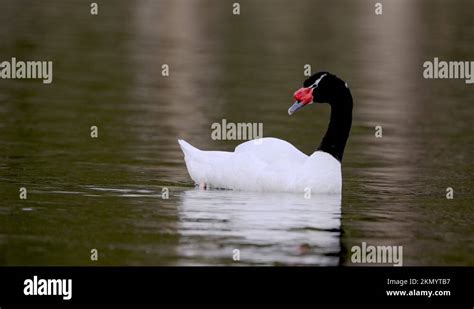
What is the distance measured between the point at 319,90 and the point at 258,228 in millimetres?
3198

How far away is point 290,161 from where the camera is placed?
18547mm

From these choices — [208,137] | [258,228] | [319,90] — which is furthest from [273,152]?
[208,137]

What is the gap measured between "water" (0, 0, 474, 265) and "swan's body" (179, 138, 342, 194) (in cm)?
21

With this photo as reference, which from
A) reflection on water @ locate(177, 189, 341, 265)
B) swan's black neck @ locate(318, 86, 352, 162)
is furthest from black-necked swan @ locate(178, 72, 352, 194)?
reflection on water @ locate(177, 189, 341, 265)

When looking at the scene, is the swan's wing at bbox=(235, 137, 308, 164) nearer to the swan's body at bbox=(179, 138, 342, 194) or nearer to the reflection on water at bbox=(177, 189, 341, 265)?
the swan's body at bbox=(179, 138, 342, 194)

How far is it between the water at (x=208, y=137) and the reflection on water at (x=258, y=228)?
0.12ft

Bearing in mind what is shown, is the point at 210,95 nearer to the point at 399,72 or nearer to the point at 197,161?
the point at 399,72

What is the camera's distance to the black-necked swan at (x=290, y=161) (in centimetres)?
1842

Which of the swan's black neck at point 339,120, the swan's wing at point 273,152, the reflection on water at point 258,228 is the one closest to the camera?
the reflection on water at point 258,228

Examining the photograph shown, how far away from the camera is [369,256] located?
15242mm

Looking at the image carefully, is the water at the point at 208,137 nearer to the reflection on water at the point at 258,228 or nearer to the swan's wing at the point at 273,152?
the reflection on water at the point at 258,228

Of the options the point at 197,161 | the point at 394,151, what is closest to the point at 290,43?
the point at 394,151

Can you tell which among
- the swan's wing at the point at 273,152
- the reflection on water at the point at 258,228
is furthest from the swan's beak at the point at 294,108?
the reflection on water at the point at 258,228

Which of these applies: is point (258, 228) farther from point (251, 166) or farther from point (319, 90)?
point (319, 90)
